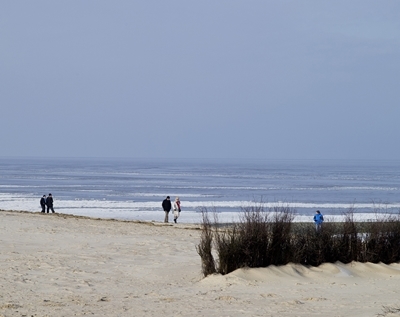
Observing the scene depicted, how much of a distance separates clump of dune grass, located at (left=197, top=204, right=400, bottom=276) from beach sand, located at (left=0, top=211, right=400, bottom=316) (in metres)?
0.29

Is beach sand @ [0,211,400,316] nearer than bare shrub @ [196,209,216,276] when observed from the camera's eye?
Yes

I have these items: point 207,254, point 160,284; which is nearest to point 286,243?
point 207,254

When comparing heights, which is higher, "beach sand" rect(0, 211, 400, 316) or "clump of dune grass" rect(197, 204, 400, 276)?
"clump of dune grass" rect(197, 204, 400, 276)

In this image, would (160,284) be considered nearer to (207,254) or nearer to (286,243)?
(207,254)

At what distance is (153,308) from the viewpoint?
32.6 ft

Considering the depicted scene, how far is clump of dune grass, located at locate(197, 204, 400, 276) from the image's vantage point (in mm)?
12812

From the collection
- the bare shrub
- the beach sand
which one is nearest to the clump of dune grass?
the bare shrub

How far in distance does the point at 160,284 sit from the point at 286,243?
9.07 ft

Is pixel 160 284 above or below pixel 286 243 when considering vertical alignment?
below

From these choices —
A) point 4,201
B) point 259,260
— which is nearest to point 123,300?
point 259,260

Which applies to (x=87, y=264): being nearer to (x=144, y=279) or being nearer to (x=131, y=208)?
(x=144, y=279)

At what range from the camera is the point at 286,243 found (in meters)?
13.4

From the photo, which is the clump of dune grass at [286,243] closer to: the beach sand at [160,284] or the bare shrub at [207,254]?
the bare shrub at [207,254]

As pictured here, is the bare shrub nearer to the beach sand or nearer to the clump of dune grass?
the clump of dune grass
